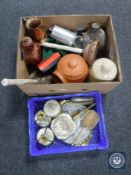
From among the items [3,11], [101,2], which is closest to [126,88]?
[101,2]

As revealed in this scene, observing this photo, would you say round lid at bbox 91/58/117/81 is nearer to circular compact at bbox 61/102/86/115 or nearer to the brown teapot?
the brown teapot

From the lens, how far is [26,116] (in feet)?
4.03

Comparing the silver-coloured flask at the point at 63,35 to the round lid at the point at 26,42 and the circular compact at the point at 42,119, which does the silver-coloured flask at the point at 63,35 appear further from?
the circular compact at the point at 42,119

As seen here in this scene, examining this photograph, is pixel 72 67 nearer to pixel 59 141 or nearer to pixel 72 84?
pixel 72 84

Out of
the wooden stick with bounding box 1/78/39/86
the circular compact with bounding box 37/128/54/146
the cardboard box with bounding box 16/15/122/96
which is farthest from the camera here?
the circular compact with bounding box 37/128/54/146

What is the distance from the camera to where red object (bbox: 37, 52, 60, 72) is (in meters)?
1.05

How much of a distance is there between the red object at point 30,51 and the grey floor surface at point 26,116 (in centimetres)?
24

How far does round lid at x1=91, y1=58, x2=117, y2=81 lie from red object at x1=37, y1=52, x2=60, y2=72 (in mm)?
177

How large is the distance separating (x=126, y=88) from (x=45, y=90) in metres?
0.44

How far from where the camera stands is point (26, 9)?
1463mm

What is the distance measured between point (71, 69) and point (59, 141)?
0.35 meters

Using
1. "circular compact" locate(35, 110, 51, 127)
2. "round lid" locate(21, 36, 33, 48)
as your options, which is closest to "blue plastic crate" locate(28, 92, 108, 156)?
"circular compact" locate(35, 110, 51, 127)

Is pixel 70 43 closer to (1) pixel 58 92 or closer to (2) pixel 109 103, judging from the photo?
(1) pixel 58 92

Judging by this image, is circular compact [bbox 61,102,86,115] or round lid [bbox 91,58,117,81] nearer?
round lid [bbox 91,58,117,81]
